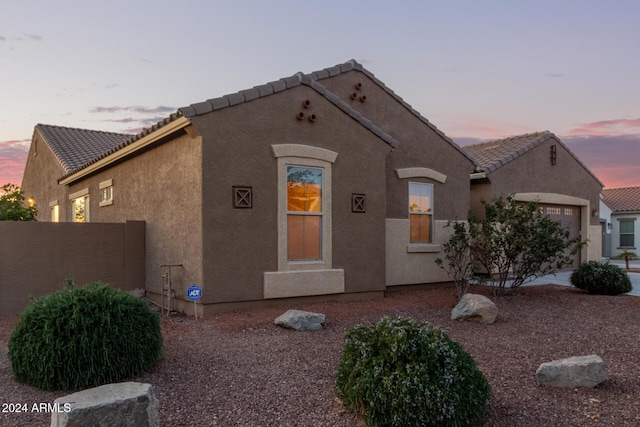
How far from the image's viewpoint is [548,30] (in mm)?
11117

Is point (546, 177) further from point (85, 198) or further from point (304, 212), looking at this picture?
point (85, 198)

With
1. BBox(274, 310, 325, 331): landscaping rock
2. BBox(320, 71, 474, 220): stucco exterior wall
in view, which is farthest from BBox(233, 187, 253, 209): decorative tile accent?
BBox(320, 71, 474, 220): stucco exterior wall

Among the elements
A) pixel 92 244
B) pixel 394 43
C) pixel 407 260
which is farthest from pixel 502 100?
pixel 92 244

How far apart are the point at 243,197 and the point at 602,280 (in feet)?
27.9

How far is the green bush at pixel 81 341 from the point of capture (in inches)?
189

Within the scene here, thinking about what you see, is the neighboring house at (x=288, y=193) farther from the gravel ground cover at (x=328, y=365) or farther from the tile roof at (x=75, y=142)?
the tile roof at (x=75, y=142)

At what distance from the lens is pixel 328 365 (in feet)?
18.5

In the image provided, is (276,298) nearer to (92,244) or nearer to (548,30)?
(92,244)

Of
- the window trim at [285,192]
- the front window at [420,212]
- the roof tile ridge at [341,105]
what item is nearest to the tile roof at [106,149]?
the window trim at [285,192]

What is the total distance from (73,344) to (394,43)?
10.0 m

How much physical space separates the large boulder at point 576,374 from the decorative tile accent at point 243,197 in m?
5.60

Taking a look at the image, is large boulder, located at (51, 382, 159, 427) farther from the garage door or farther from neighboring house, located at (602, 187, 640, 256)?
neighboring house, located at (602, 187, 640, 256)

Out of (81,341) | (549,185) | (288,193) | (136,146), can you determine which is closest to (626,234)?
(549,185)

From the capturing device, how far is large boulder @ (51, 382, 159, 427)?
3547 millimetres
